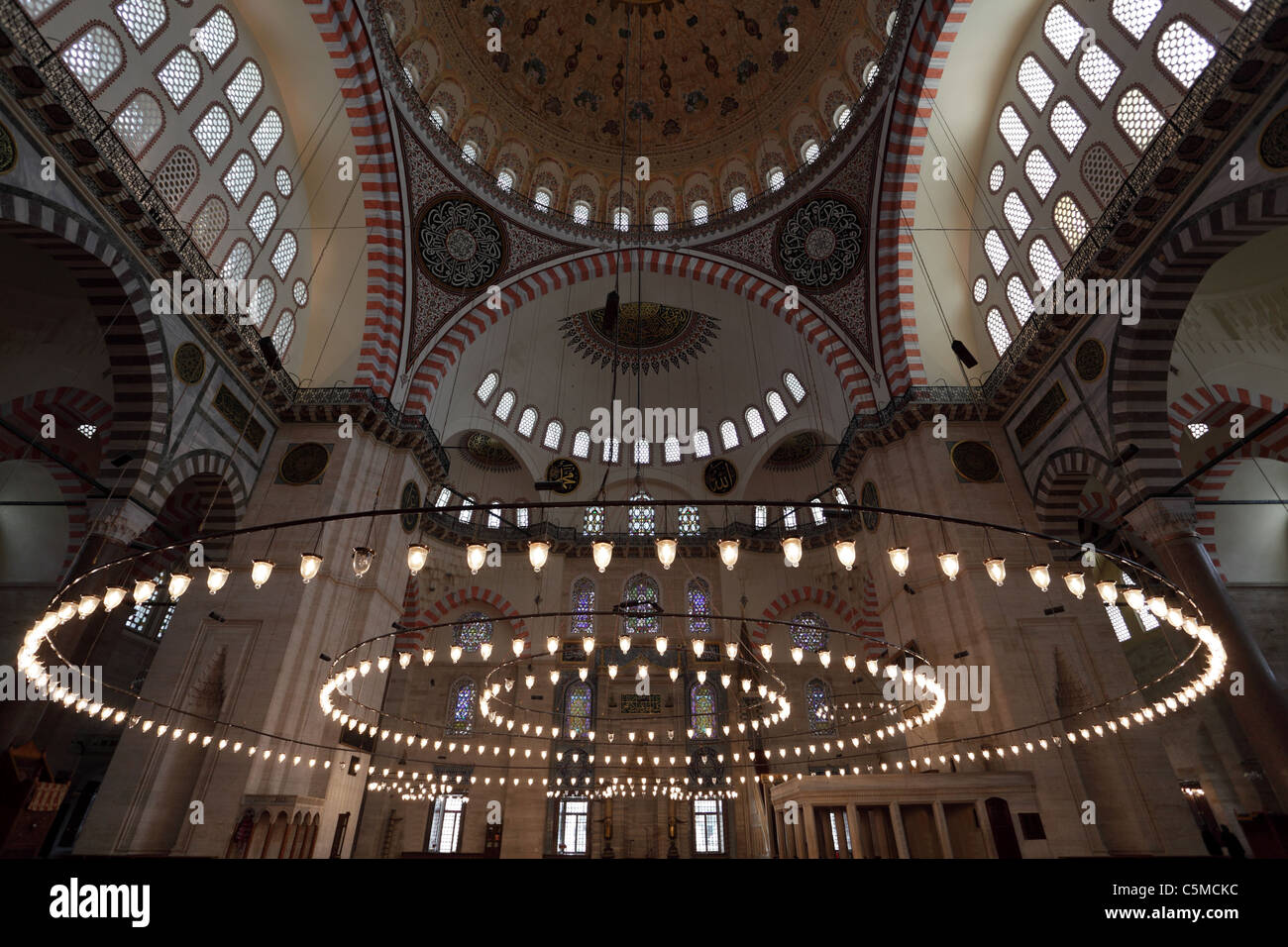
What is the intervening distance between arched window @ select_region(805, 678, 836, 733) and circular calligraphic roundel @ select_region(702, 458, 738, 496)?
631 centimetres

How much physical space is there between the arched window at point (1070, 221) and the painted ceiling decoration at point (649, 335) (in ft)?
30.3

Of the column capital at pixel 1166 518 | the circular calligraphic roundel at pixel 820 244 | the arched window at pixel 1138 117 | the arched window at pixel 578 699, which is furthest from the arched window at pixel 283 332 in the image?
the column capital at pixel 1166 518

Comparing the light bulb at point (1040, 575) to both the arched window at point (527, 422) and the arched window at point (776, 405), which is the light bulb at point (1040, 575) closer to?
the arched window at point (776, 405)

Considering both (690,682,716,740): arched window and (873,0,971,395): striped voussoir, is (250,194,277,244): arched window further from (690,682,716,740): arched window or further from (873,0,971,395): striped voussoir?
(690,682,716,740): arched window

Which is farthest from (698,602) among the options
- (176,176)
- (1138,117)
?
(176,176)

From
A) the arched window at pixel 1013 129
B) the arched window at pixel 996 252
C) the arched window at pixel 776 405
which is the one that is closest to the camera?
the arched window at pixel 1013 129

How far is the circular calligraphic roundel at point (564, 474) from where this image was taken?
1925 centimetres

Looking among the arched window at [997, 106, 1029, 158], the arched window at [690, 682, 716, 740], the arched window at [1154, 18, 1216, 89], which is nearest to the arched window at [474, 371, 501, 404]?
the arched window at [690, 682, 716, 740]

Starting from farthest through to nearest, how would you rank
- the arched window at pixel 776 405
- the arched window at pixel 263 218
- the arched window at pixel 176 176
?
the arched window at pixel 776 405, the arched window at pixel 263 218, the arched window at pixel 176 176

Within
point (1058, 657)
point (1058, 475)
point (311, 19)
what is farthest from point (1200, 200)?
point (311, 19)

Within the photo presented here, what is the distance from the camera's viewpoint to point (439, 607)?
57.7 feet

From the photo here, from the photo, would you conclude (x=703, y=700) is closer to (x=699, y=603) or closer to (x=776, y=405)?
(x=699, y=603)

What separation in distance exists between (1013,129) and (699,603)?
13.9 metres

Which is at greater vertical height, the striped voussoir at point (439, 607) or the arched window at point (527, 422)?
the arched window at point (527, 422)
